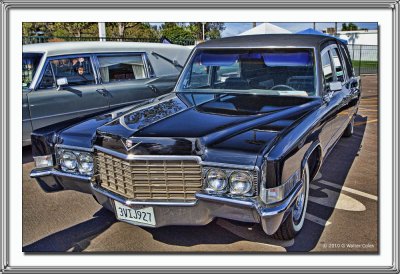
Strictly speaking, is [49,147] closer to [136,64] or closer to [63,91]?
[63,91]

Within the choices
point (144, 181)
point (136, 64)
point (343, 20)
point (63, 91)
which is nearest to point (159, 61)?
point (136, 64)

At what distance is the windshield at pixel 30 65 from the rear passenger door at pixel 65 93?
0.41ft

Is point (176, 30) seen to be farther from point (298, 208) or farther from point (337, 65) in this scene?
point (298, 208)

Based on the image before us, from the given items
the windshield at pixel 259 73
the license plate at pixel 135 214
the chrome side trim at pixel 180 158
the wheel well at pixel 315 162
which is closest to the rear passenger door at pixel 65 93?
the windshield at pixel 259 73

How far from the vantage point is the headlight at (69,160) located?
9.93 ft

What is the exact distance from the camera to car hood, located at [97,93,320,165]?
2412 mm

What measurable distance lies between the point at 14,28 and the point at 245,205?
260cm

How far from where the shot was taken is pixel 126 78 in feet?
21.6

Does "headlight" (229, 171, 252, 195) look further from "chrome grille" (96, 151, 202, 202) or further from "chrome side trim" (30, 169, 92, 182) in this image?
"chrome side trim" (30, 169, 92, 182)

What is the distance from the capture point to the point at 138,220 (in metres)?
2.68

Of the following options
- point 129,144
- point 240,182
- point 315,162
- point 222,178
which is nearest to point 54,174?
point 129,144

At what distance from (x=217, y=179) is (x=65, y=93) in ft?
13.2

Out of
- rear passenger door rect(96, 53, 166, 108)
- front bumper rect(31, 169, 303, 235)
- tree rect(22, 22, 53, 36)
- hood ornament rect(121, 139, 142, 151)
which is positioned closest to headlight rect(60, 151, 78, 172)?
front bumper rect(31, 169, 303, 235)

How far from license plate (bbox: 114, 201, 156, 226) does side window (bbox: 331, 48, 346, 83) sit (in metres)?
2.97
